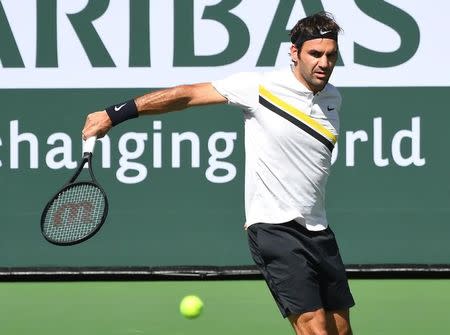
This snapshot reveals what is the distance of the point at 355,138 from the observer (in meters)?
7.37

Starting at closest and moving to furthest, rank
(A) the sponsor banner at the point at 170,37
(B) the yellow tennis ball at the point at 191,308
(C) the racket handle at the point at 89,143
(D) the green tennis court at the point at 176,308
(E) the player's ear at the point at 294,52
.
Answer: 1. (C) the racket handle at the point at 89,143
2. (E) the player's ear at the point at 294,52
3. (B) the yellow tennis ball at the point at 191,308
4. (D) the green tennis court at the point at 176,308
5. (A) the sponsor banner at the point at 170,37

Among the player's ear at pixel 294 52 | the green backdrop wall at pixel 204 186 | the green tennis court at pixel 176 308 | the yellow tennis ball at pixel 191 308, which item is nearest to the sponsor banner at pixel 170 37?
the green backdrop wall at pixel 204 186

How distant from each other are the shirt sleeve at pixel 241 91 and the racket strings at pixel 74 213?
0.61m

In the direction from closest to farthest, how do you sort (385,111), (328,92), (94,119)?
(94,119) < (328,92) < (385,111)

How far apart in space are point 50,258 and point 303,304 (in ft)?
11.3

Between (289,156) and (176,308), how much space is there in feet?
7.95

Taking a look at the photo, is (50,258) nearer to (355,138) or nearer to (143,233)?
(143,233)

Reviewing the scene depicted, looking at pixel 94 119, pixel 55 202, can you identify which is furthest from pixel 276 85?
pixel 55 202

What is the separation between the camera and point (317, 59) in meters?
4.33

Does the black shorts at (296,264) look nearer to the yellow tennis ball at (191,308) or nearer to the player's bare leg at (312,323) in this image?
the player's bare leg at (312,323)

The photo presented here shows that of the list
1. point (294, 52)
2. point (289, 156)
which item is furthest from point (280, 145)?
point (294, 52)

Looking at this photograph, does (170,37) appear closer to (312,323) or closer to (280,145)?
(280,145)

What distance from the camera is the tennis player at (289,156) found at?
4.29 meters

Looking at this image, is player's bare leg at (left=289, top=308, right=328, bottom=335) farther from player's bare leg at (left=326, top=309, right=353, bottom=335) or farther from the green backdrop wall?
the green backdrop wall
